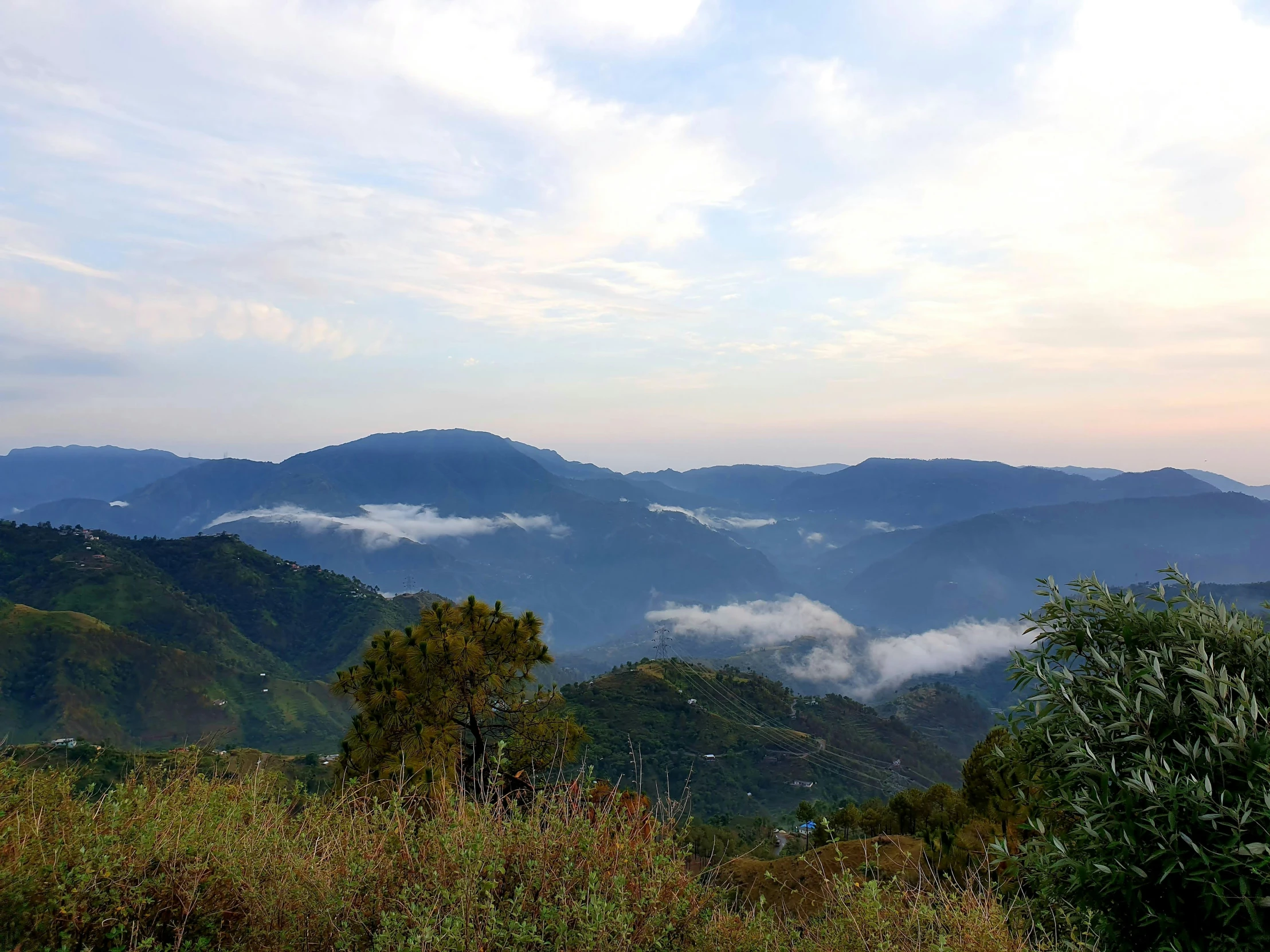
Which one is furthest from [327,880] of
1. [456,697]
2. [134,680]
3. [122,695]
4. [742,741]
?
[134,680]

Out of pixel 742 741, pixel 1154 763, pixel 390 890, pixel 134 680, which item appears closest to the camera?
pixel 1154 763

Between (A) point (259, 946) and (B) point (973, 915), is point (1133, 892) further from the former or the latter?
(A) point (259, 946)

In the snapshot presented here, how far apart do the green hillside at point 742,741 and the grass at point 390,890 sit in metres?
101

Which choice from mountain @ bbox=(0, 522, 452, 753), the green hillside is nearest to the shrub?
the green hillside

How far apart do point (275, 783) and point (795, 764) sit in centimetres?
14822

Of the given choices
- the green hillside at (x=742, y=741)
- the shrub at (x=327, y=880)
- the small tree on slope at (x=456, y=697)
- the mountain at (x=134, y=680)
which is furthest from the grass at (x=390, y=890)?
the mountain at (x=134, y=680)

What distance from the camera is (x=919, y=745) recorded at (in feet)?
571

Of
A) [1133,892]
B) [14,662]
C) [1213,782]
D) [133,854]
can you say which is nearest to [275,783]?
[133,854]

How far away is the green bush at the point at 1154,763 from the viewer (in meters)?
4.88

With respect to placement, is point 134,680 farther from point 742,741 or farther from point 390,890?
point 390,890

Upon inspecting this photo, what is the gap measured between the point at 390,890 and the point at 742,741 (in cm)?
15138

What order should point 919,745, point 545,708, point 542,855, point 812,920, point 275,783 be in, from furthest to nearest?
point 919,745 < point 545,708 < point 275,783 < point 812,920 < point 542,855

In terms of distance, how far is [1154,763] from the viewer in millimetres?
5215

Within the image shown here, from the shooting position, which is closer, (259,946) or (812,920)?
(259,946)
